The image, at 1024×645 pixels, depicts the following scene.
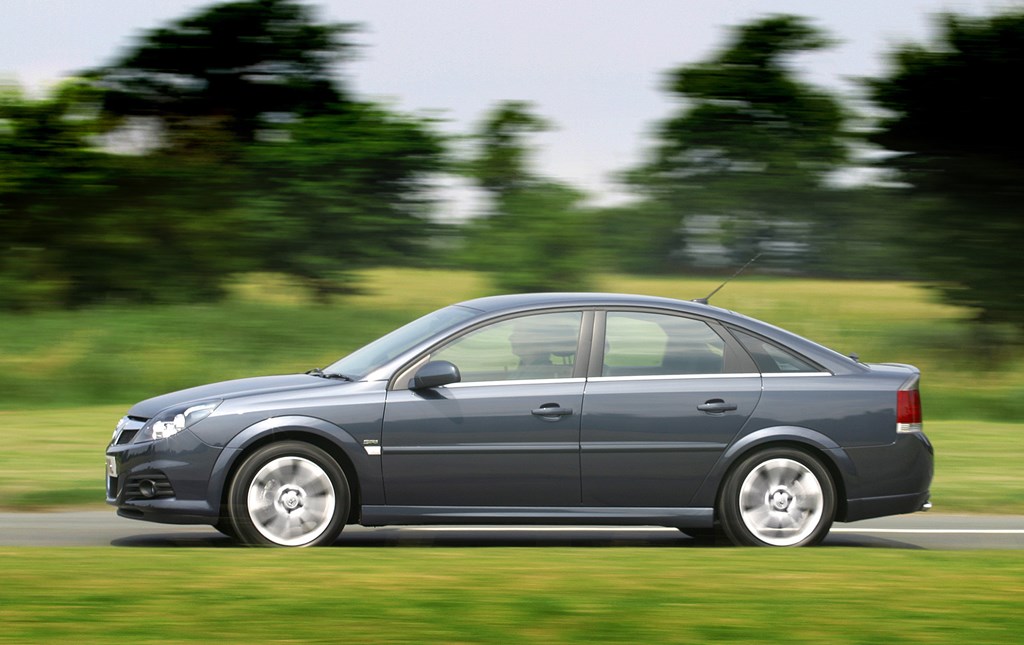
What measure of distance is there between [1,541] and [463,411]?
9.89 ft

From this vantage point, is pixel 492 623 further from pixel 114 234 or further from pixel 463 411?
pixel 114 234

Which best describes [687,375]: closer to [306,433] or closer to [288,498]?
[306,433]

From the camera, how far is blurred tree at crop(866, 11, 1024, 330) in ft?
73.4

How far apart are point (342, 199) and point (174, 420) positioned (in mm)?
17041

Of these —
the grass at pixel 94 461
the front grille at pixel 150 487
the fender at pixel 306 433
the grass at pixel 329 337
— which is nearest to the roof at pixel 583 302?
the fender at pixel 306 433

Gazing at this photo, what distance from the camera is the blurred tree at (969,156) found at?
73.4ft

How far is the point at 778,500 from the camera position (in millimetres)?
8586

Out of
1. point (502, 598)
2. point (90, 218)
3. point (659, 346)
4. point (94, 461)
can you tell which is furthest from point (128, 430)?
point (90, 218)

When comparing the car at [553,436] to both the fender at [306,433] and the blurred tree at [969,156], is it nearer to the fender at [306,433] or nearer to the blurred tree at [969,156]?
the fender at [306,433]

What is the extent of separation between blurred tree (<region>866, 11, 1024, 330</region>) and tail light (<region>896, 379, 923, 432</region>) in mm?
14367

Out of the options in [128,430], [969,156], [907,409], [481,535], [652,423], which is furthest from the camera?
[969,156]

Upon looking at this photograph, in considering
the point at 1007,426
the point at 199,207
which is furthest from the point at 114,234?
the point at 1007,426

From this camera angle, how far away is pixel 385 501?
8328mm

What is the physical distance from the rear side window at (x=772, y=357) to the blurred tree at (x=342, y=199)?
54.5 feet
